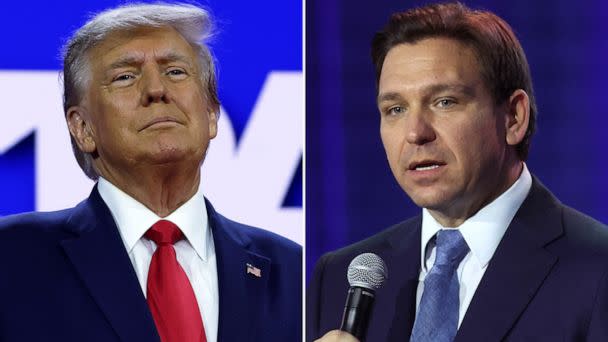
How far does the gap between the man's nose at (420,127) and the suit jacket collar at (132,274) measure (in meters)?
0.70

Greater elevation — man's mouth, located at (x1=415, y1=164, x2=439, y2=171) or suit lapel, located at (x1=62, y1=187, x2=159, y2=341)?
man's mouth, located at (x1=415, y1=164, x2=439, y2=171)

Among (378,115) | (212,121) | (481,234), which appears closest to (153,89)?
(212,121)

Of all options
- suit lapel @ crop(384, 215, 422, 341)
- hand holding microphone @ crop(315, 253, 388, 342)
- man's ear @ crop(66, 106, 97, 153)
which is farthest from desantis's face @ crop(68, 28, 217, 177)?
hand holding microphone @ crop(315, 253, 388, 342)

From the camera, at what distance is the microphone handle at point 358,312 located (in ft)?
7.54

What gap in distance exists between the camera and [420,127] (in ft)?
8.94

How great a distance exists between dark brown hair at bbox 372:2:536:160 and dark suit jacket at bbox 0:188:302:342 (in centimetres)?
75

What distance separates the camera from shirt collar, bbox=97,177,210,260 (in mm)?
2961

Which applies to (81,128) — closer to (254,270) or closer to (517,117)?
(254,270)

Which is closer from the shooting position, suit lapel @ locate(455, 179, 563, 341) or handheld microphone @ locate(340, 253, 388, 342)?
handheld microphone @ locate(340, 253, 388, 342)

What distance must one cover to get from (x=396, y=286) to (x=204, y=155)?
75 centimetres

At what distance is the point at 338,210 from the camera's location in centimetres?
317

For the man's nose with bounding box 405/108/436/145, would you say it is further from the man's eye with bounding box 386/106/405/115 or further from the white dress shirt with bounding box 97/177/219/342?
the white dress shirt with bounding box 97/177/219/342

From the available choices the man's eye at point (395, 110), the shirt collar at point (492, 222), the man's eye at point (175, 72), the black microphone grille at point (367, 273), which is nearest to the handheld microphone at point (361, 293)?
the black microphone grille at point (367, 273)

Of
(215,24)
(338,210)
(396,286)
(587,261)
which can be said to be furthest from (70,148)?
(587,261)
